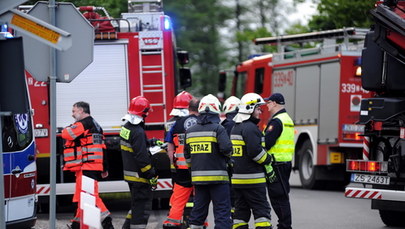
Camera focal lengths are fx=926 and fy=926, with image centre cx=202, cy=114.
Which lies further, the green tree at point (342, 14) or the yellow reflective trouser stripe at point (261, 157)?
the green tree at point (342, 14)

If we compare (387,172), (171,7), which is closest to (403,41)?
(387,172)

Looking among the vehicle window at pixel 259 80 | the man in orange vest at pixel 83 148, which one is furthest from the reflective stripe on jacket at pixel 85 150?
the vehicle window at pixel 259 80

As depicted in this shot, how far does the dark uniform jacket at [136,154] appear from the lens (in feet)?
36.3

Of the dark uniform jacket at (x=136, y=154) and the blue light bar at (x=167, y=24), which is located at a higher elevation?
the blue light bar at (x=167, y=24)

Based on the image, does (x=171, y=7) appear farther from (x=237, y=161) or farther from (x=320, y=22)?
(x=237, y=161)

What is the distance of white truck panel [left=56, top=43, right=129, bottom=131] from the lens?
47.8 feet

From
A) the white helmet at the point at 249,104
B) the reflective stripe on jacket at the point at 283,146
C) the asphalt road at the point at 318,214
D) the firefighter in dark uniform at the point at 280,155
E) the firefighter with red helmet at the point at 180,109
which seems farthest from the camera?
the asphalt road at the point at 318,214

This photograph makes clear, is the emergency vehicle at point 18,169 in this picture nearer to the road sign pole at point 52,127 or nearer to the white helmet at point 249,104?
the road sign pole at point 52,127

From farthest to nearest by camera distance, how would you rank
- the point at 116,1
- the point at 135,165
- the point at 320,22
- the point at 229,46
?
1. the point at 229,46
2. the point at 320,22
3. the point at 116,1
4. the point at 135,165

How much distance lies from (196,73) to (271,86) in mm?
28784

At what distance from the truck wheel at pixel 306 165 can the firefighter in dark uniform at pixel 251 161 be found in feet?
32.7

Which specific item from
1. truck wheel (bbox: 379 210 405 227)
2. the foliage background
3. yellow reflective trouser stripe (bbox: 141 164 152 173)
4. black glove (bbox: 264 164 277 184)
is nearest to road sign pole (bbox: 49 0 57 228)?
yellow reflective trouser stripe (bbox: 141 164 152 173)

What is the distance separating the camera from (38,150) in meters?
14.3

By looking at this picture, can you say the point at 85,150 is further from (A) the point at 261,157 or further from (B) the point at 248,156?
(A) the point at 261,157
